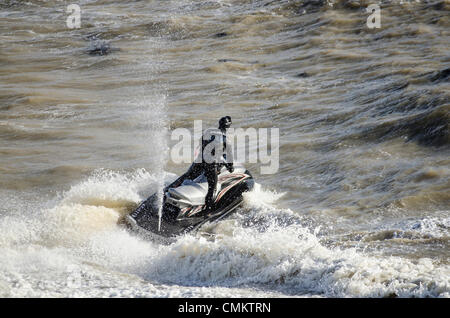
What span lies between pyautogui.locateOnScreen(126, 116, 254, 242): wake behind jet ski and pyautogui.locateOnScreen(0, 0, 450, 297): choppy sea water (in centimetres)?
34

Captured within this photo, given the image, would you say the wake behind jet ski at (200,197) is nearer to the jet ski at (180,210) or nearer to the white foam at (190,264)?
the jet ski at (180,210)

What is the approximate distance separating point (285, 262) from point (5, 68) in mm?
21830

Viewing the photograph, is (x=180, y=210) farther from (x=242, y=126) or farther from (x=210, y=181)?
(x=242, y=126)

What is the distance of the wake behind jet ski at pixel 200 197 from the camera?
36.6 feet

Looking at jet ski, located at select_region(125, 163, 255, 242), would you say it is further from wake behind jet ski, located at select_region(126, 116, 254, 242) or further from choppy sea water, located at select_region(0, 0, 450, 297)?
choppy sea water, located at select_region(0, 0, 450, 297)

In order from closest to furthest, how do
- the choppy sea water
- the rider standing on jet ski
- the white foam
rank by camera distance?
1. the white foam
2. the choppy sea water
3. the rider standing on jet ski

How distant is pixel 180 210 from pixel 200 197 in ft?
1.53

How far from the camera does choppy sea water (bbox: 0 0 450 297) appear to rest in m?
9.10

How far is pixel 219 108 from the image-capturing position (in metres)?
21.1

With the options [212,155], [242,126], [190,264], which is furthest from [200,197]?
[242,126]

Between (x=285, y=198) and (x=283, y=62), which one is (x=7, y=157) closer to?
(x=285, y=198)

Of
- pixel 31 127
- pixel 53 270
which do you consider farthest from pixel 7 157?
pixel 53 270

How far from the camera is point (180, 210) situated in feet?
36.7

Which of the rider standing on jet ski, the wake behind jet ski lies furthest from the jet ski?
the rider standing on jet ski
